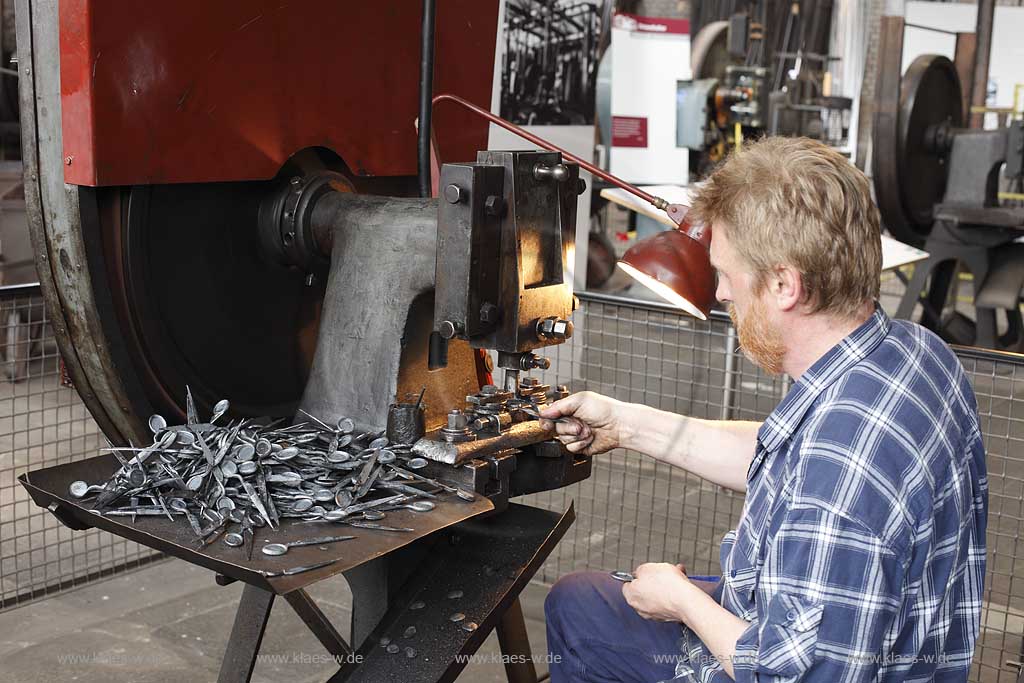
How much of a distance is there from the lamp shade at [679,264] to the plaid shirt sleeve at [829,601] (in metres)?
0.39

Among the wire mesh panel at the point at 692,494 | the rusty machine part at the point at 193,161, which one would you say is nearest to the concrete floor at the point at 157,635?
the wire mesh panel at the point at 692,494

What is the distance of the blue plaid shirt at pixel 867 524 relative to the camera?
3.40 ft

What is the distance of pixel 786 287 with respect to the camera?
1.17 metres

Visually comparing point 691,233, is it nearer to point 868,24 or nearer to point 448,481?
point 448,481

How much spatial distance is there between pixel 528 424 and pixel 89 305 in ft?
2.21

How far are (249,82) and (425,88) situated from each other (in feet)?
0.91

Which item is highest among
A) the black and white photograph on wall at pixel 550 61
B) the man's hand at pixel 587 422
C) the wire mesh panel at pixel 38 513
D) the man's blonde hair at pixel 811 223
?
the black and white photograph on wall at pixel 550 61

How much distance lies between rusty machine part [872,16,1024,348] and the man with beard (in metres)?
3.29

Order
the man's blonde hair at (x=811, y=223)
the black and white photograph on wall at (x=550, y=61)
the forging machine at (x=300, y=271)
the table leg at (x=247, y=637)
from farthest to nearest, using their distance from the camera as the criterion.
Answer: the black and white photograph on wall at (x=550, y=61) < the table leg at (x=247, y=637) < the forging machine at (x=300, y=271) < the man's blonde hair at (x=811, y=223)

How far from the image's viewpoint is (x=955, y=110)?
490cm

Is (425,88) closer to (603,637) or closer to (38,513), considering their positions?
(603,637)

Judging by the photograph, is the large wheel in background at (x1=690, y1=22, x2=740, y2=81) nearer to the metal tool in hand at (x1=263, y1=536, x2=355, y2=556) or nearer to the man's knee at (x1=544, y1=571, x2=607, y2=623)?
the man's knee at (x1=544, y1=571, x2=607, y2=623)

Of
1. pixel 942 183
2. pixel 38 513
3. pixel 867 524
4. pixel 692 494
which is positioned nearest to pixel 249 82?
pixel 867 524

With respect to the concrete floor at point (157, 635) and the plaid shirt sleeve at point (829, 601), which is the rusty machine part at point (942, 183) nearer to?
the concrete floor at point (157, 635)
